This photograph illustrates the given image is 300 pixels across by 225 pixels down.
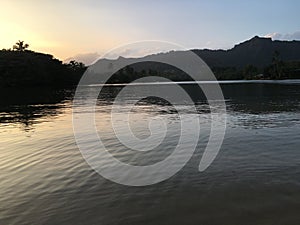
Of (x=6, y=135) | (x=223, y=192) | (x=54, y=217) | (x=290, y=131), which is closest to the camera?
(x=54, y=217)

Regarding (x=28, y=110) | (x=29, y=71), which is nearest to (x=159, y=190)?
(x=28, y=110)

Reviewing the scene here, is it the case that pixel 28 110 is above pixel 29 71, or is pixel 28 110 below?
below

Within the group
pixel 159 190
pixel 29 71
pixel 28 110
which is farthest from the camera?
pixel 29 71

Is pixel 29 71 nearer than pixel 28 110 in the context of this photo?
No

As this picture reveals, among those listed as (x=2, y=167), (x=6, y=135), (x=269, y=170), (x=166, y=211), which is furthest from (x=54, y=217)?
(x=6, y=135)

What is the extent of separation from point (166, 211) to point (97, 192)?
3.07 m

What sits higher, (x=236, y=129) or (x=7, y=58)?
(x=7, y=58)

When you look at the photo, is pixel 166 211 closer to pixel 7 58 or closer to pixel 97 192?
pixel 97 192

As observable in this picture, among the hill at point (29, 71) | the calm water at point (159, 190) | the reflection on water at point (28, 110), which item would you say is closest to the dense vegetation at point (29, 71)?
the hill at point (29, 71)

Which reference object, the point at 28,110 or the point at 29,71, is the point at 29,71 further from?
the point at 28,110

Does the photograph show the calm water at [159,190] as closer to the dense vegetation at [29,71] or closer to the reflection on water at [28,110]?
the reflection on water at [28,110]

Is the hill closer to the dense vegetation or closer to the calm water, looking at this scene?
the dense vegetation

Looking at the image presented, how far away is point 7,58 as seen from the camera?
163m

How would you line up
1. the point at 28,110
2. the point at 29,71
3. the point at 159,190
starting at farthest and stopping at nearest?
the point at 29,71 < the point at 28,110 < the point at 159,190
